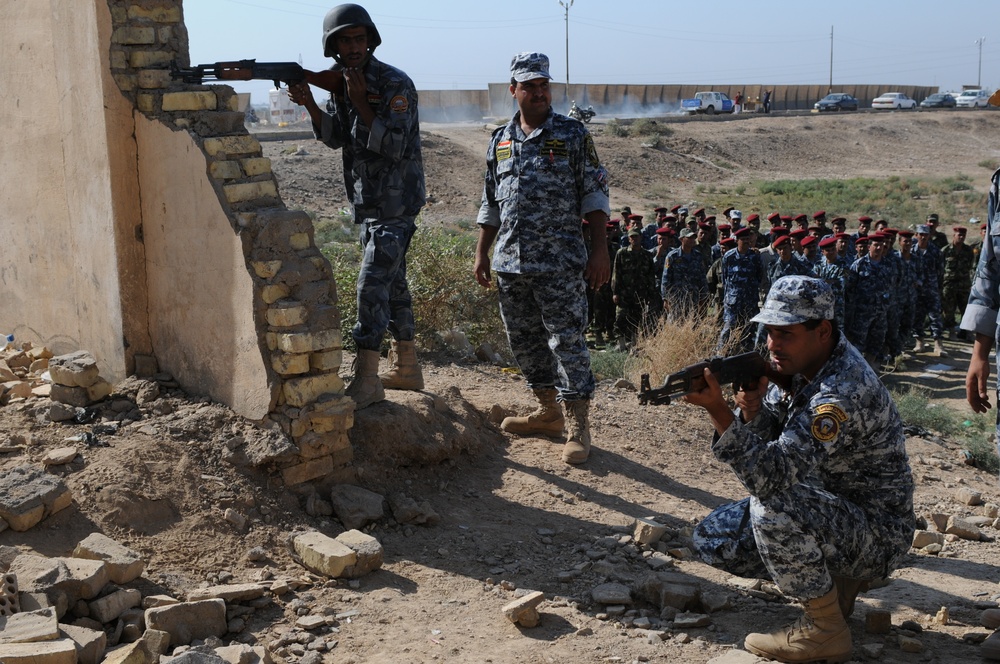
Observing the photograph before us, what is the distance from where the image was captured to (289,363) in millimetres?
4629

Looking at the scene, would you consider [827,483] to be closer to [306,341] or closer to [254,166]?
[306,341]

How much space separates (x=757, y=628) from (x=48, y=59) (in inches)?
188

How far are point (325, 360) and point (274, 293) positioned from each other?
1.35ft

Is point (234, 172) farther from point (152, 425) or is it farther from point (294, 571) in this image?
point (294, 571)

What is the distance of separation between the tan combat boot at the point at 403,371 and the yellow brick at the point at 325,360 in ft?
3.09

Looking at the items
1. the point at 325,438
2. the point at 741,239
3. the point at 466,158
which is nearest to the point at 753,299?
the point at 741,239

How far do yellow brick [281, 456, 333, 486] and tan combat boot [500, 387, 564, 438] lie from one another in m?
1.44

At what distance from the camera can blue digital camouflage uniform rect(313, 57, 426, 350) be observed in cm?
501

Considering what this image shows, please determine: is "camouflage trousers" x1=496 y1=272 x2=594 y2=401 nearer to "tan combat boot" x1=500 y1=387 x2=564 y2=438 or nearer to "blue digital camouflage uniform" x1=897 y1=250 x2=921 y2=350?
"tan combat boot" x1=500 y1=387 x2=564 y2=438

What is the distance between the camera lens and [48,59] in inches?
213

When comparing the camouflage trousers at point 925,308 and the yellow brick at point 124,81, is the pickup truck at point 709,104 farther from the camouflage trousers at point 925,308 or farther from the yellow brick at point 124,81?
the yellow brick at point 124,81

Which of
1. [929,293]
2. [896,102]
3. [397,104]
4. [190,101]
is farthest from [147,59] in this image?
[896,102]

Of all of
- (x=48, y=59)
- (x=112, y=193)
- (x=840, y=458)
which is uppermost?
(x=48, y=59)

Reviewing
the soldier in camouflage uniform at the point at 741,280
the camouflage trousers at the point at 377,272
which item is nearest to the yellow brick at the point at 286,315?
the camouflage trousers at the point at 377,272
